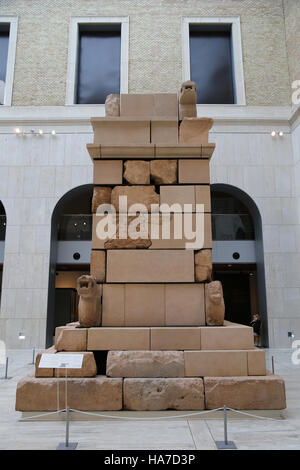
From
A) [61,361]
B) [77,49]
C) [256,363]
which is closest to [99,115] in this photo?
[77,49]

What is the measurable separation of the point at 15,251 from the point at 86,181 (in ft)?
13.9

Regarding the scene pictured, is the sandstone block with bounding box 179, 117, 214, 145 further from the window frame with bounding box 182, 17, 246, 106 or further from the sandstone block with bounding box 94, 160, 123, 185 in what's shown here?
the window frame with bounding box 182, 17, 246, 106

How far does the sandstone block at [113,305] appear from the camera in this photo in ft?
21.4

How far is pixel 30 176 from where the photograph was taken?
15508 millimetres

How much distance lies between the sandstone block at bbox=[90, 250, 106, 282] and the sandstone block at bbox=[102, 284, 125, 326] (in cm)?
20

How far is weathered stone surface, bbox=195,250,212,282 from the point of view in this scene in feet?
22.1

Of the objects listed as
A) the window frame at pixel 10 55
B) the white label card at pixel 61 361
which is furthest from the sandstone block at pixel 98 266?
the window frame at pixel 10 55

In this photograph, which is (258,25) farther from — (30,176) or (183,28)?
(30,176)

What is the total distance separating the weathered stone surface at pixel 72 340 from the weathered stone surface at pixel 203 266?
233cm

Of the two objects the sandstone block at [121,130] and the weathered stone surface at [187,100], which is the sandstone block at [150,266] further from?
the weathered stone surface at [187,100]

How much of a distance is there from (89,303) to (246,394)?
3015mm

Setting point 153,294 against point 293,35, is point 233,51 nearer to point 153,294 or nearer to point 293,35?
point 293,35

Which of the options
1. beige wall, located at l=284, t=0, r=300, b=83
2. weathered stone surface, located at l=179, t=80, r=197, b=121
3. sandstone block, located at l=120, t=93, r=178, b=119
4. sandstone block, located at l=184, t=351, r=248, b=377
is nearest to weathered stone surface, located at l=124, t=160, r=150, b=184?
sandstone block, located at l=120, t=93, r=178, b=119
